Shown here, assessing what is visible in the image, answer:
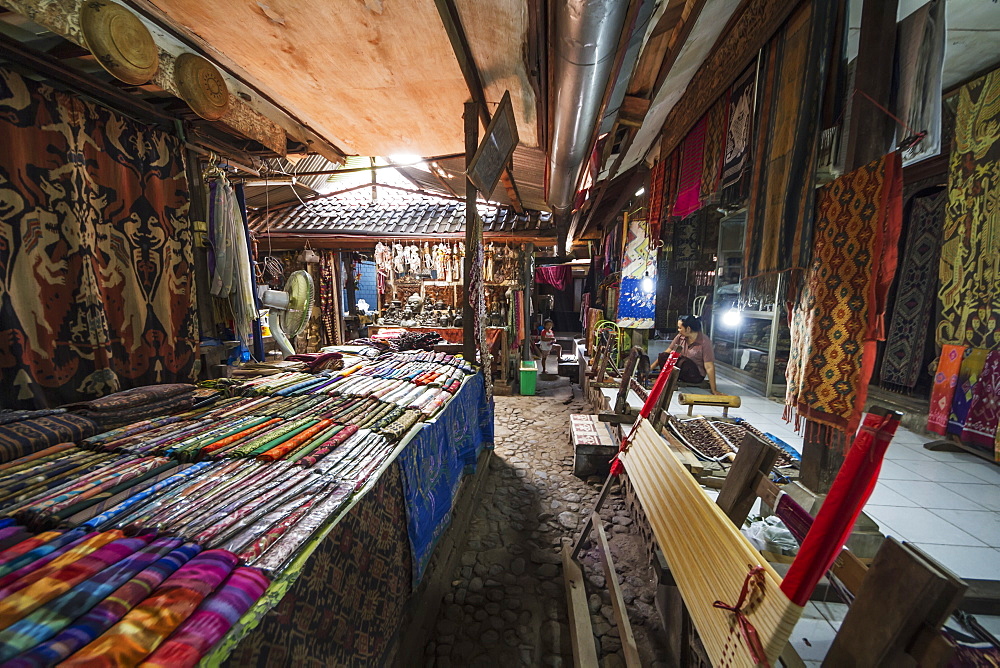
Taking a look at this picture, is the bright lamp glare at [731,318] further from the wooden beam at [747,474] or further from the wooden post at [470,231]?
the wooden beam at [747,474]

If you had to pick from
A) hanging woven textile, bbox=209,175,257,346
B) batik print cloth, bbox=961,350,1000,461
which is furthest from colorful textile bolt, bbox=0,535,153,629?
batik print cloth, bbox=961,350,1000,461

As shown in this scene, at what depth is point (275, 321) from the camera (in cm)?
451

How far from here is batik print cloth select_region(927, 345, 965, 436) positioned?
365 cm

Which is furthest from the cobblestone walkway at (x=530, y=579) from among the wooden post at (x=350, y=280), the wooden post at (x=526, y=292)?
the wooden post at (x=350, y=280)

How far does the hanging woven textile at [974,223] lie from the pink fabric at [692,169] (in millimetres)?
2376

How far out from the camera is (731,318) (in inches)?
319

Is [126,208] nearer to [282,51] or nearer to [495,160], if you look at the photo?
[282,51]

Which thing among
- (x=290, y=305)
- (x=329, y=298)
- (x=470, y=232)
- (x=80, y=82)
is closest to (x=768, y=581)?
(x=470, y=232)

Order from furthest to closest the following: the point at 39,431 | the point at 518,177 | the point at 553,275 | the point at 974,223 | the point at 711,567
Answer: the point at 553,275, the point at 518,177, the point at 974,223, the point at 39,431, the point at 711,567

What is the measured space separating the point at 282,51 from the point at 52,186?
1834mm

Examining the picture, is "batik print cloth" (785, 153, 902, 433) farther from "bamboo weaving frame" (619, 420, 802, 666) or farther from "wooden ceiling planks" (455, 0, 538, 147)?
"wooden ceiling planks" (455, 0, 538, 147)

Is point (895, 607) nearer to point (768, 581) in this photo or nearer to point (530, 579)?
point (768, 581)

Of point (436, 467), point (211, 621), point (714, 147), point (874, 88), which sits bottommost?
point (436, 467)

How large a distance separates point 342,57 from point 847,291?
156 inches
